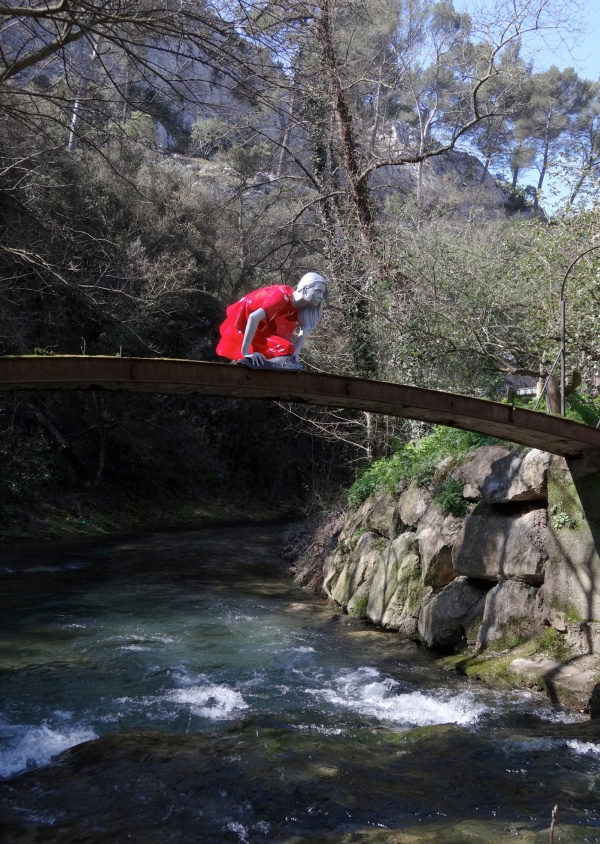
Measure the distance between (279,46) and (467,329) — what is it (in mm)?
7482

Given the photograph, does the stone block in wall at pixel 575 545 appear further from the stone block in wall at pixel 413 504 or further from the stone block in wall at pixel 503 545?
the stone block in wall at pixel 413 504

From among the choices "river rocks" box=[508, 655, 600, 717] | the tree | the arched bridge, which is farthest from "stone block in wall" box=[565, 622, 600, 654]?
the tree

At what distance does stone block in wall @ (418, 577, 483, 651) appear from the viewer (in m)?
10.2

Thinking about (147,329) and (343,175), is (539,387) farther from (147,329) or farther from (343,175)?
(147,329)

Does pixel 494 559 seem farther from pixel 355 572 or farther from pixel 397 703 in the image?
pixel 355 572

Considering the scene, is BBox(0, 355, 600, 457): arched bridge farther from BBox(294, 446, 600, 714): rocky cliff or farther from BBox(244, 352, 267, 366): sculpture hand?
BBox(294, 446, 600, 714): rocky cliff

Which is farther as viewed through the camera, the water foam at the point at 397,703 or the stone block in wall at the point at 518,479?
the stone block in wall at the point at 518,479

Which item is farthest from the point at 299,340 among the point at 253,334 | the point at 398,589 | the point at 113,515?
the point at 113,515

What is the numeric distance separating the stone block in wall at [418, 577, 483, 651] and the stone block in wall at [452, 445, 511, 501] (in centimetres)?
132

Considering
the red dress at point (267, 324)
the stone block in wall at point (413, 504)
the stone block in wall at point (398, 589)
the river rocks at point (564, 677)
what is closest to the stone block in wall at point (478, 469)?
the stone block in wall at point (413, 504)

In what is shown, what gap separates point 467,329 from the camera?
47.4 ft

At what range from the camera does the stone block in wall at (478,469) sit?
35.8 feet

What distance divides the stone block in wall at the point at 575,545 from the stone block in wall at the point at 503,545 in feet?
0.80

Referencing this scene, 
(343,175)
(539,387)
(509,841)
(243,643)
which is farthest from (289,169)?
(509,841)
